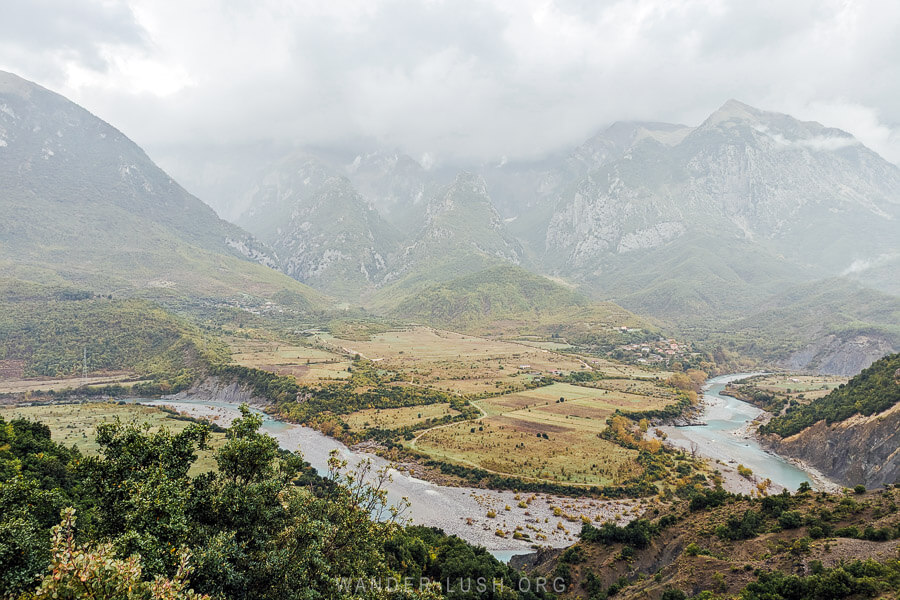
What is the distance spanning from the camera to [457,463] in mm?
86000

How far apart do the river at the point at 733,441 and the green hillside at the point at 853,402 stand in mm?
7862

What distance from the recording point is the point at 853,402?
89938mm

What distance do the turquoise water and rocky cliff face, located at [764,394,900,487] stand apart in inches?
174

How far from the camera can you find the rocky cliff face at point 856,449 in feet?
236

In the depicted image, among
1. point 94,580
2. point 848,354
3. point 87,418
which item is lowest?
point 87,418

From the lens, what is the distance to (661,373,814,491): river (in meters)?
84.4

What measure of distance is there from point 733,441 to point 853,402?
24.2 metres

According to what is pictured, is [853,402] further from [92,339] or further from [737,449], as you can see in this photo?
[92,339]

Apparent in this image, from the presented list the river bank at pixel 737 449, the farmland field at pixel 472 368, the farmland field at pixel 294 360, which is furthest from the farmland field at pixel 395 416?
the river bank at pixel 737 449

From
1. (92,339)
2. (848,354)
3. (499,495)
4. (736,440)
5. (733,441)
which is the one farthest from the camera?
(848,354)

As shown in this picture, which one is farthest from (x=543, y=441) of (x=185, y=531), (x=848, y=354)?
(x=848, y=354)

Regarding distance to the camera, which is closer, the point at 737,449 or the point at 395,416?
the point at 737,449

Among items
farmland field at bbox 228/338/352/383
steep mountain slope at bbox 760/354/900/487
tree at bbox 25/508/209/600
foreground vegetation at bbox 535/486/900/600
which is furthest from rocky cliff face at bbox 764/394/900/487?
farmland field at bbox 228/338/352/383

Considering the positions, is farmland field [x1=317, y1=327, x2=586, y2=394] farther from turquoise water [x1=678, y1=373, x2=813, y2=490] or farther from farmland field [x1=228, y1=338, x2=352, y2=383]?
turquoise water [x1=678, y1=373, x2=813, y2=490]
